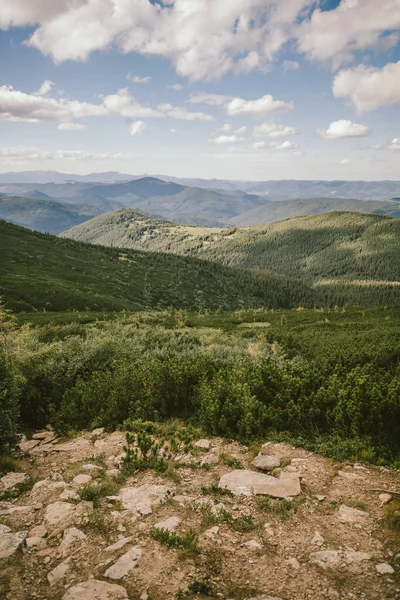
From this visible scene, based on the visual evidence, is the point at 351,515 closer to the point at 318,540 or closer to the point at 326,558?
the point at 318,540

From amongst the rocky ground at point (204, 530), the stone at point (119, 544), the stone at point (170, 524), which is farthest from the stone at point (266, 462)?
the stone at point (119, 544)

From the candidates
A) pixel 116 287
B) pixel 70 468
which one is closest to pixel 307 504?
pixel 70 468

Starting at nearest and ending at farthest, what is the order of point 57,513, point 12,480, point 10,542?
point 10,542 < point 57,513 < point 12,480

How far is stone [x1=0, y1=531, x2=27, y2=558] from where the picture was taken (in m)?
4.70

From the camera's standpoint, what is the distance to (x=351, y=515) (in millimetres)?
5344

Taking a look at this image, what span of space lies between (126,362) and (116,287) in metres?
71.3

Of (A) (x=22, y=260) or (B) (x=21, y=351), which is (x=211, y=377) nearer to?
(B) (x=21, y=351)

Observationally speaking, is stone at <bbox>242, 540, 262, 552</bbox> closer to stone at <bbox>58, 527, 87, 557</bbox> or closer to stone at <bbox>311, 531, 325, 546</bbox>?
stone at <bbox>311, 531, 325, 546</bbox>

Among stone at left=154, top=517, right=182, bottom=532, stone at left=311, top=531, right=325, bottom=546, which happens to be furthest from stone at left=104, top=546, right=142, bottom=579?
stone at left=311, top=531, right=325, bottom=546

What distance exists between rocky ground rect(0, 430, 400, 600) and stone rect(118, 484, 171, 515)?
0.09ft

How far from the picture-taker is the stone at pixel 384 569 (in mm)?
4180

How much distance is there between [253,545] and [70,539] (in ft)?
8.72

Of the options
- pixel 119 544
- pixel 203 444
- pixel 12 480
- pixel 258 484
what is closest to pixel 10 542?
pixel 119 544

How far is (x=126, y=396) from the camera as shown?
10.2 meters
